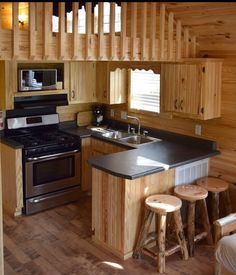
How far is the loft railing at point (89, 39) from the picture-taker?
2730mm

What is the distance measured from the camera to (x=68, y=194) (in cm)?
480

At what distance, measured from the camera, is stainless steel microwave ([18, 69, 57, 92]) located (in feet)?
14.8

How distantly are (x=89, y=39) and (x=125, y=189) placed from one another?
4.37 feet

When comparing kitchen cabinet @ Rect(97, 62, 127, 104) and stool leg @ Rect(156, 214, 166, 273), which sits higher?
kitchen cabinet @ Rect(97, 62, 127, 104)

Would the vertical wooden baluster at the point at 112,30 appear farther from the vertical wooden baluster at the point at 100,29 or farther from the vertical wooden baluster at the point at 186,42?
the vertical wooden baluster at the point at 186,42

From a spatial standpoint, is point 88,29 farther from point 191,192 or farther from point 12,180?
point 12,180

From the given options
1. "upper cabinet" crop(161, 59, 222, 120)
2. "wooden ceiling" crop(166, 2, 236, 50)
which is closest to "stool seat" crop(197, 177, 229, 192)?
"upper cabinet" crop(161, 59, 222, 120)

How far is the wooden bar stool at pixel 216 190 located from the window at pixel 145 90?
120cm

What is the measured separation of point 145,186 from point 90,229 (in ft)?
3.17

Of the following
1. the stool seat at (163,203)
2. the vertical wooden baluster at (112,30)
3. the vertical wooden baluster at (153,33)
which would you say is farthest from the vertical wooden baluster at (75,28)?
the stool seat at (163,203)

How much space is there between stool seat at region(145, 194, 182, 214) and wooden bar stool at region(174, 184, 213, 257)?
14 cm

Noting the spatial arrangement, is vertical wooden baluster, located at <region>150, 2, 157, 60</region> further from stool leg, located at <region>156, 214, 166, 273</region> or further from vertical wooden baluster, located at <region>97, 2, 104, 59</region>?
stool leg, located at <region>156, 214, 166, 273</region>

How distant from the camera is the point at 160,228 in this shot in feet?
10.8

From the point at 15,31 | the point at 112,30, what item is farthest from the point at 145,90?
the point at 15,31
